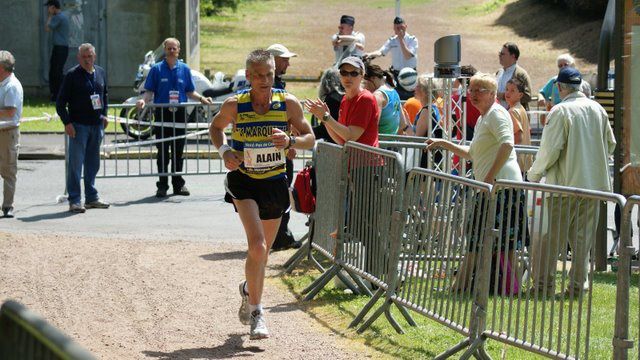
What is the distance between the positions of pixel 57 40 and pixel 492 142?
1812 centimetres

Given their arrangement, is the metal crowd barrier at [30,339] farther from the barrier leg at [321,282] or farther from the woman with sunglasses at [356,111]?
the woman with sunglasses at [356,111]

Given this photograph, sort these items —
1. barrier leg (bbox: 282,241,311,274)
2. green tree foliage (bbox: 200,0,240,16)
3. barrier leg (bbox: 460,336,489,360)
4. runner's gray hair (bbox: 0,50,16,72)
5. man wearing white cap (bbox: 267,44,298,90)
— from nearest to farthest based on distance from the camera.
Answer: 1. barrier leg (bbox: 460,336,489,360)
2. barrier leg (bbox: 282,241,311,274)
3. man wearing white cap (bbox: 267,44,298,90)
4. runner's gray hair (bbox: 0,50,16,72)
5. green tree foliage (bbox: 200,0,240,16)

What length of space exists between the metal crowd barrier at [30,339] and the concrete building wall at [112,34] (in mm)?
24631

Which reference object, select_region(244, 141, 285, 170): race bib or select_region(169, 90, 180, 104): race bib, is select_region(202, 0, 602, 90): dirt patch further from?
select_region(244, 141, 285, 170): race bib

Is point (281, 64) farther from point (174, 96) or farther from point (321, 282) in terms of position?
point (174, 96)

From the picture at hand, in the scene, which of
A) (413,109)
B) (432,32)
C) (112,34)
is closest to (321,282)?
(413,109)

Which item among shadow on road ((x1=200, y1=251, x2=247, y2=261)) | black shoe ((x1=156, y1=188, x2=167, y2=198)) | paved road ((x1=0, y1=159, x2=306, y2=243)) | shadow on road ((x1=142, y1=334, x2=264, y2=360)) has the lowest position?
shadow on road ((x1=142, y1=334, x2=264, y2=360))

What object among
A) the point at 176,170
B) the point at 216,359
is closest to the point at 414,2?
the point at 176,170

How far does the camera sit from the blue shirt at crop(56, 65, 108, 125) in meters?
13.8

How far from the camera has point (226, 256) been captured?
442 inches

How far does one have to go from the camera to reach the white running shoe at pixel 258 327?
7.92 m

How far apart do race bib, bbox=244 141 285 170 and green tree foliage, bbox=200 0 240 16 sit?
41.2 meters

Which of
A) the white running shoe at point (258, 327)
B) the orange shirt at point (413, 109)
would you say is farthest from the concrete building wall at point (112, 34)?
the white running shoe at point (258, 327)

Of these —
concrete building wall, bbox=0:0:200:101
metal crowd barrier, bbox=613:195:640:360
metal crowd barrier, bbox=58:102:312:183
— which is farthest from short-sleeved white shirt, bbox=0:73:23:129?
concrete building wall, bbox=0:0:200:101
